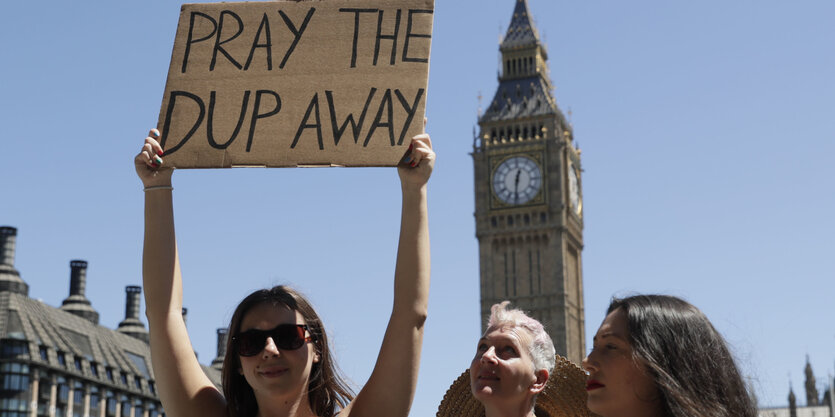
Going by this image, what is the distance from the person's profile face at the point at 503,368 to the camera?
3863 mm

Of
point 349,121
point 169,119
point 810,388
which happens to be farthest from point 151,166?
point 810,388

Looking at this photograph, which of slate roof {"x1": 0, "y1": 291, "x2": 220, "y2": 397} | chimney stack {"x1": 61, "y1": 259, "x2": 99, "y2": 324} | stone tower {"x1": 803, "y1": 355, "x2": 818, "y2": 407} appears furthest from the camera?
stone tower {"x1": 803, "y1": 355, "x2": 818, "y2": 407}

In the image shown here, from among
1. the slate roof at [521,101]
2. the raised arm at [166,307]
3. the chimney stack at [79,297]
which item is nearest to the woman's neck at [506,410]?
the raised arm at [166,307]

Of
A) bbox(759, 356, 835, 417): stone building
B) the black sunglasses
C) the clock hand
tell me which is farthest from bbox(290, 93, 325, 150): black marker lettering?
bbox(759, 356, 835, 417): stone building

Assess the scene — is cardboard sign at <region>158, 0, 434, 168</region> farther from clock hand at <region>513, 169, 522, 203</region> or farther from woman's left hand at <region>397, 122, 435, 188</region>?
clock hand at <region>513, 169, 522, 203</region>

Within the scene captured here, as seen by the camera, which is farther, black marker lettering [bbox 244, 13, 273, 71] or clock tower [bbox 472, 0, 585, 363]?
clock tower [bbox 472, 0, 585, 363]

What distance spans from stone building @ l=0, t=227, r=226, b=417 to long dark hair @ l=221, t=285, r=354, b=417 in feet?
147

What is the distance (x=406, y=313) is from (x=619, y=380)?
65cm

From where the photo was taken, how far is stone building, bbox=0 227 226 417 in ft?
151

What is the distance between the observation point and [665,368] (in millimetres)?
3143

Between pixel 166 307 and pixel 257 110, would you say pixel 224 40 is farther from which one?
pixel 166 307

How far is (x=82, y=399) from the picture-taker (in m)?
50.6

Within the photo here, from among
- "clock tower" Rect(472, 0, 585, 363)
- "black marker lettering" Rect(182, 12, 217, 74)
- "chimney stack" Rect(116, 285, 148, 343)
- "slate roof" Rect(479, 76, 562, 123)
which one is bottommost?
"black marker lettering" Rect(182, 12, 217, 74)

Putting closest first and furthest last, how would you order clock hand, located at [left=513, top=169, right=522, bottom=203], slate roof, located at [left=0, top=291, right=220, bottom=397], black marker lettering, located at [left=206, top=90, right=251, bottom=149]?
black marker lettering, located at [left=206, top=90, right=251, bottom=149] < slate roof, located at [left=0, top=291, right=220, bottom=397] < clock hand, located at [left=513, top=169, right=522, bottom=203]
